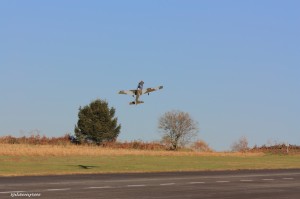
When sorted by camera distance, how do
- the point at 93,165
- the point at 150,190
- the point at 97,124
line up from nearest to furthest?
1. the point at 150,190
2. the point at 93,165
3. the point at 97,124

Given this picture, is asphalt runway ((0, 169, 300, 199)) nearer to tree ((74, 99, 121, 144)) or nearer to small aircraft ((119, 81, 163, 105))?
small aircraft ((119, 81, 163, 105))

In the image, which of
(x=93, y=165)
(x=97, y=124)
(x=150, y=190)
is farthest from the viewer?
(x=97, y=124)

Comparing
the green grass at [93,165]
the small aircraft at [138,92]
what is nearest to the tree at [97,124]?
the green grass at [93,165]

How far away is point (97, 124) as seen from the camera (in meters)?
115

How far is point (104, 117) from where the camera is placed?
11725cm

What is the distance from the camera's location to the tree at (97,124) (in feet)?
377

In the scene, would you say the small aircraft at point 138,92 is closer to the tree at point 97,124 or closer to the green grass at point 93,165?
the green grass at point 93,165

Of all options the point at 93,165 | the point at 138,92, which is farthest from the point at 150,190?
the point at 93,165

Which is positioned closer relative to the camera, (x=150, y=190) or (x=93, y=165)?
(x=150, y=190)

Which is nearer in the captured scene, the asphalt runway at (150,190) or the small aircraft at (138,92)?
the asphalt runway at (150,190)

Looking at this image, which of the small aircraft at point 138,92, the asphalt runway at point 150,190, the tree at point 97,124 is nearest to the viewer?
the asphalt runway at point 150,190

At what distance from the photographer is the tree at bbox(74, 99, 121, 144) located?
115 m

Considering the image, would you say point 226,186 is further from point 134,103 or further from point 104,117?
point 104,117

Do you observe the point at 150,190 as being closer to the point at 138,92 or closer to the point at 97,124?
the point at 138,92
